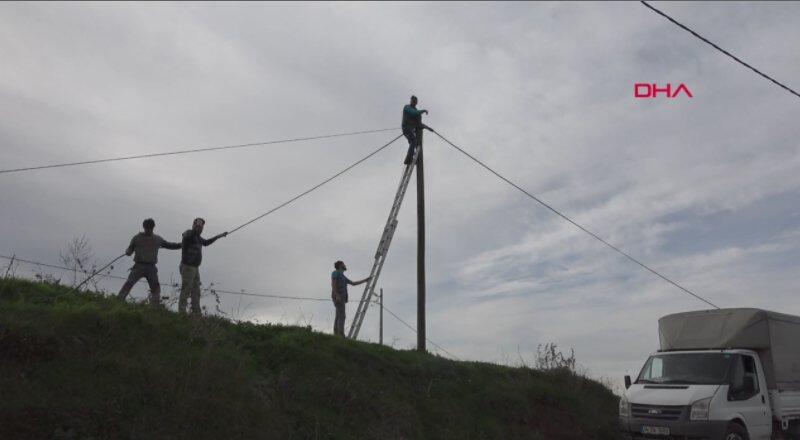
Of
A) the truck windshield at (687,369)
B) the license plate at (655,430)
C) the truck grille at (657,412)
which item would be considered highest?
the truck windshield at (687,369)

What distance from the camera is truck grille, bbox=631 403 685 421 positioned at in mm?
11156

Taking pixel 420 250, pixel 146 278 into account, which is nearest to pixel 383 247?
pixel 420 250

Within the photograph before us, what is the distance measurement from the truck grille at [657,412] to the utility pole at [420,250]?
191 inches

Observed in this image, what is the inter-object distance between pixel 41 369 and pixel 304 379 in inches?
157

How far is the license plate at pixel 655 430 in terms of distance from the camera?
11.2 metres

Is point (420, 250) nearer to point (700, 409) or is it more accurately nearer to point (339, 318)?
point (339, 318)

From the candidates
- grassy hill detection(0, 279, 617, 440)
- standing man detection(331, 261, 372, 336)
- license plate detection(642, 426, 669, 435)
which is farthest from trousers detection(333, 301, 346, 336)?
license plate detection(642, 426, 669, 435)

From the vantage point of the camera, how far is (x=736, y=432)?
445 inches

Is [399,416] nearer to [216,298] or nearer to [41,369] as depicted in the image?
[216,298]

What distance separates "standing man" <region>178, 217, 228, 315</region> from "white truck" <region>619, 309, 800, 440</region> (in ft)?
27.6

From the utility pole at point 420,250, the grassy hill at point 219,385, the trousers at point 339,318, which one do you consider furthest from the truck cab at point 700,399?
the trousers at point 339,318

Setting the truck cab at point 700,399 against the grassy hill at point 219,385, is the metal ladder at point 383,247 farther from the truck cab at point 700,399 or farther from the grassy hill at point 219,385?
the truck cab at point 700,399

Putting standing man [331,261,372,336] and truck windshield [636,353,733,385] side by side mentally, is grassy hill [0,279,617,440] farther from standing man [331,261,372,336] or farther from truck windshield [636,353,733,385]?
truck windshield [636,353,733,385]

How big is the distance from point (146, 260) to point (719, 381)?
10.6 metres
